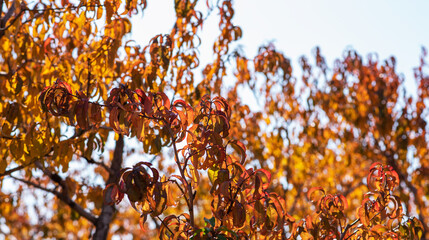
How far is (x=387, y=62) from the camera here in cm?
635

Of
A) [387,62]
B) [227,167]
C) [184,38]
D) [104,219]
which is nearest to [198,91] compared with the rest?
[184,38]

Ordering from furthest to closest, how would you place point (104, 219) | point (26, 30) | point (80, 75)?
point (104, 219), point (26, 30), point (80, 75)

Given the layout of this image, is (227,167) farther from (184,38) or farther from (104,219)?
(104,219)

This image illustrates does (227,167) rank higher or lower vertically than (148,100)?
lower

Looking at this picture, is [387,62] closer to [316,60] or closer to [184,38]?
[316,60]

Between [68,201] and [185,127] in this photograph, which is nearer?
[185,127]

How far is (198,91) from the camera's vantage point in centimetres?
328

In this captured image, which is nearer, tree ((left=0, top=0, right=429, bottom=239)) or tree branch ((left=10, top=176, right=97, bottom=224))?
tree ((left=0, top=0, right=429, bottom=239))

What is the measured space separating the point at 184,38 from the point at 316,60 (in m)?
2.86

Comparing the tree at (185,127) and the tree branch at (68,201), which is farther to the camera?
the tree branch at (68,201)

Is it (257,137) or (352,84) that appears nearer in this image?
(257,137)

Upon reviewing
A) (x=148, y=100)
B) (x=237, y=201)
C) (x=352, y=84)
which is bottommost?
(x=237, y=201)

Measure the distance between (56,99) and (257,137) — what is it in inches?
140

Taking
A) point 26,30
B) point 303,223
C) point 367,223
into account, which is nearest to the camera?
point 367,223
